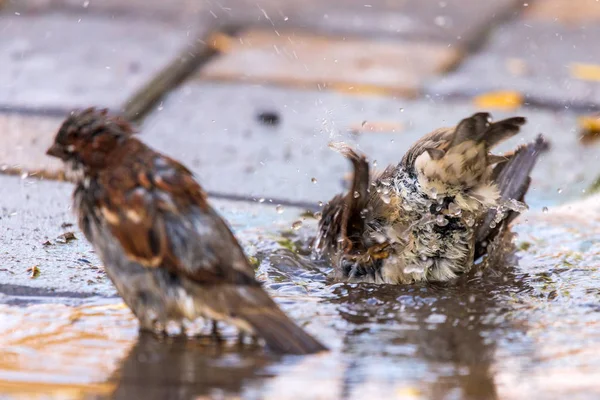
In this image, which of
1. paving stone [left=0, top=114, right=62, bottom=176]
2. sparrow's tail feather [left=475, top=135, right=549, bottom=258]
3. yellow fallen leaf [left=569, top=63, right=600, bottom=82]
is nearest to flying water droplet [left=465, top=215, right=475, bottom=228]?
sparrow's tail feather [left=475, top=135, right=549, bottom=258]

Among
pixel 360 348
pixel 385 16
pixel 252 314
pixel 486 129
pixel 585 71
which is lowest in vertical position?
pixel 360 348

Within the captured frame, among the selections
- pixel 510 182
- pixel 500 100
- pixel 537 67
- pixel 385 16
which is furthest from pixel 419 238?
pixel 385 16

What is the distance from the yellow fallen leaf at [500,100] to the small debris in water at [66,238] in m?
2.76

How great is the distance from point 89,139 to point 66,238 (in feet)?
3.51

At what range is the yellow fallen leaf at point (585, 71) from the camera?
704cm

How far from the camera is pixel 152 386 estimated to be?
3361 mm

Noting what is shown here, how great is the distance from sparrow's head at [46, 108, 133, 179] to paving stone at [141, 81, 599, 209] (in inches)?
64.7

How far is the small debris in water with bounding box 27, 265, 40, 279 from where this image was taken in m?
4.39

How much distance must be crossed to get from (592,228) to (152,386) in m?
2.63

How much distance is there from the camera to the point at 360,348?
12.2ft

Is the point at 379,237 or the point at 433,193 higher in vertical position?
the point at 433,193

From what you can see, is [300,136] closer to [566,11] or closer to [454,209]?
[454,209]

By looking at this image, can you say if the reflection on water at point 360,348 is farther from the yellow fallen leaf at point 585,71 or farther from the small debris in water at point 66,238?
the yellow fallen leaf at point 585,71

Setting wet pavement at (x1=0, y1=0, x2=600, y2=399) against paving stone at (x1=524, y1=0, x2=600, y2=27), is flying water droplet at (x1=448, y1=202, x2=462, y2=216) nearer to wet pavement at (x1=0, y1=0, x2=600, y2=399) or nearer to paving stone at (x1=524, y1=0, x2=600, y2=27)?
wet pavement at (x1=0, y1=0, x2=600, y2=399)
